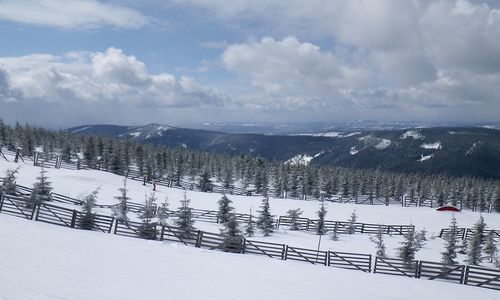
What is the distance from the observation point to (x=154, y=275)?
14562 millimetres

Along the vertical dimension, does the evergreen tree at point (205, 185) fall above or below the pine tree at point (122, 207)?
below

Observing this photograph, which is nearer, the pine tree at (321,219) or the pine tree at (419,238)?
the pine tree at (419,238)

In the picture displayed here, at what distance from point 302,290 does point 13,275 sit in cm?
1128

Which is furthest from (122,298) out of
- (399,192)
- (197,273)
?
(399,192)

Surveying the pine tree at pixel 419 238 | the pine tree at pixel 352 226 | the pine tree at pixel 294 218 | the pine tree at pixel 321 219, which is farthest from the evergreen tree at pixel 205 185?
the pine tree at pixel 419 238

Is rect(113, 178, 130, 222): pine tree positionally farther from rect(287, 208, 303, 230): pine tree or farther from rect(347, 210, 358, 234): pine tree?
rect(347, 210, 358, 234): pine tree

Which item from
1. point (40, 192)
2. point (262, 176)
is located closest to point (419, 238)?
point (40, 192)

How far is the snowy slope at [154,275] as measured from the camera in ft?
38.3

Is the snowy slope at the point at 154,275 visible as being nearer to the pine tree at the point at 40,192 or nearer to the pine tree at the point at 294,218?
the pine tree at the point at 40,192

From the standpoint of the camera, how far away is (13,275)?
11.2 m

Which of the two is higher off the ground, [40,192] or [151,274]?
[40,192]

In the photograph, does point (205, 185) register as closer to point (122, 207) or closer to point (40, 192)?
point (122, 207)

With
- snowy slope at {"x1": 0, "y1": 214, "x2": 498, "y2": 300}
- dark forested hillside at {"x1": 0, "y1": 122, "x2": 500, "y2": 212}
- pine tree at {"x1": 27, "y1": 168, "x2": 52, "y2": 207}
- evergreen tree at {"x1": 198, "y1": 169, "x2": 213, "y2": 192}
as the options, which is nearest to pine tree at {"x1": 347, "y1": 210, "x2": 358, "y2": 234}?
snowy slope at {"x1": 0, "y1": 214, "x2": 498, "y2": 300}

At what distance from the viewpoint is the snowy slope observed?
11688 mm
